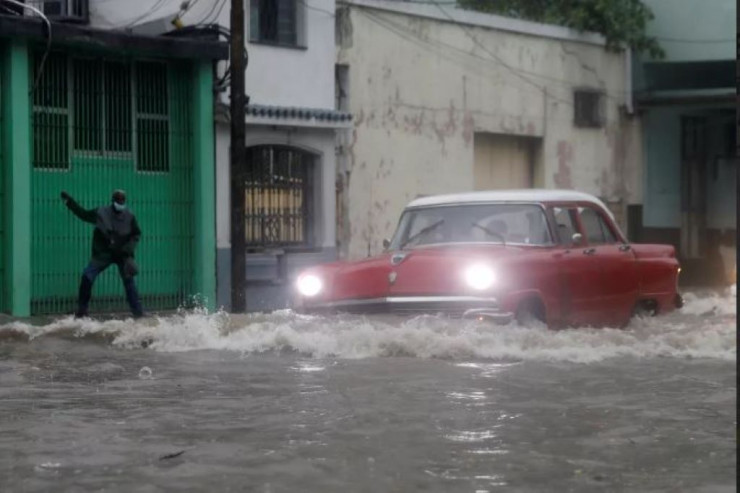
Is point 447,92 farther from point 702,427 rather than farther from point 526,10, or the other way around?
point 702,427

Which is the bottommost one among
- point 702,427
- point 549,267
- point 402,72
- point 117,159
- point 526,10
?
point 702,427

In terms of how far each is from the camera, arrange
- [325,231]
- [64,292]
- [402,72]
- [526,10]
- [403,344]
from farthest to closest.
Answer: [526,10]
[402,72]
[325,231]
[64,292]
[403,344]

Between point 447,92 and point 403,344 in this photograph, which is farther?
point 447,92

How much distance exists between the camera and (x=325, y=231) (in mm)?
22578

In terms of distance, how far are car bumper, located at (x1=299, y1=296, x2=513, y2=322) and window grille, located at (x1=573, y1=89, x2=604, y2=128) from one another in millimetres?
16204

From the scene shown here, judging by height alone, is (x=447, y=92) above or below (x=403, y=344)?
above

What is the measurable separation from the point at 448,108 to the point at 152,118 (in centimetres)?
666

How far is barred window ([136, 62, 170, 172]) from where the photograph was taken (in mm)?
19969

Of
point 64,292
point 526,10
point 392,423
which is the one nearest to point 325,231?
point 64,292

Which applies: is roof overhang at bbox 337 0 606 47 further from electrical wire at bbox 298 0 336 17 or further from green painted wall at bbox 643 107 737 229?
green painted wall at bbox 643 107 737 229

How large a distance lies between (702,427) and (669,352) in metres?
A: 4.25

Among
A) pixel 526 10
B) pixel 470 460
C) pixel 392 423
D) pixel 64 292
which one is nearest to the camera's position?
pixel 470 460

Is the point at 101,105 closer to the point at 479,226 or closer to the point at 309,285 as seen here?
the point at 309,285

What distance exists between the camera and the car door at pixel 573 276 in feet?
43.9
